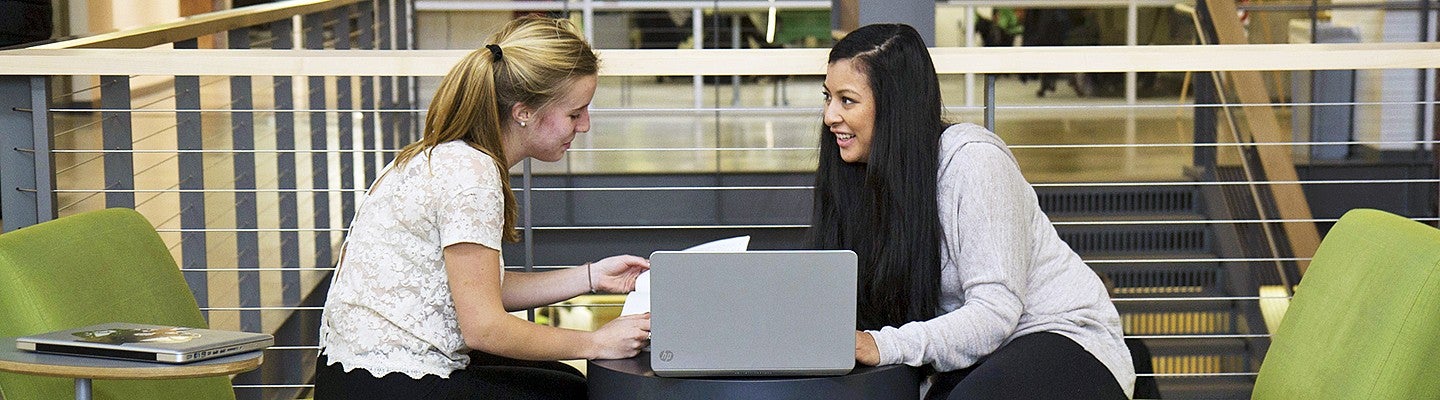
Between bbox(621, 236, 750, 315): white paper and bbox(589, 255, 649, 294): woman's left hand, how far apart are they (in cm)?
3

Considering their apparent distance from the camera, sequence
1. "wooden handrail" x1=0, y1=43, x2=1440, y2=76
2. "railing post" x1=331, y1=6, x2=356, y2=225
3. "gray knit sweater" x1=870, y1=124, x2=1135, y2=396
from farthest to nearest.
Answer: "railing post" x1=331, y1=6, x2=356, y2=225 → "wooden handrail" x1=0, y1=43, x2=1440, y2=76 → "gray knit sweater" x1=870, y1=124, x2=1135, y2=396

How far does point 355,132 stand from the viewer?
550 cm

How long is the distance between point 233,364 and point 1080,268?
103 centimetres

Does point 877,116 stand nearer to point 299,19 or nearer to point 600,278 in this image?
point 600,278

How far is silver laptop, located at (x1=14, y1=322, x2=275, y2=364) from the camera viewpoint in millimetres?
Result: 1458

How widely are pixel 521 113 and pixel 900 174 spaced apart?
1.55ft

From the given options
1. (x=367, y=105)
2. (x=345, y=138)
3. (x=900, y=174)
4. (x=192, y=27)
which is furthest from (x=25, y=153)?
(x=367, y=105)

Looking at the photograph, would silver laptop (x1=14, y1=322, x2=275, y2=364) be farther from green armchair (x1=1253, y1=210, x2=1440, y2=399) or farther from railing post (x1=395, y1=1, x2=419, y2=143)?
railing post (x1=395, y1=1, x2=419, y2=143)

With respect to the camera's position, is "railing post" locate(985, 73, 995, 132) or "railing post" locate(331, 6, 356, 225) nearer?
"railing post" locate(985, 73, 995, 132)

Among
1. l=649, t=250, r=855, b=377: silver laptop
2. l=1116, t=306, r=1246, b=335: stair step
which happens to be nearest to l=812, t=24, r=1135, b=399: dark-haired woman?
l=649, t=250, r=855, b=377: silver laptop

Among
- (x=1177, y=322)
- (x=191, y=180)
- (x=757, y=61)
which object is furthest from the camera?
(x=1177, y=322)

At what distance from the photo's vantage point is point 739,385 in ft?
4.78

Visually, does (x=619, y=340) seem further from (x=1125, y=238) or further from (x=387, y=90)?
(x=387, y=90)

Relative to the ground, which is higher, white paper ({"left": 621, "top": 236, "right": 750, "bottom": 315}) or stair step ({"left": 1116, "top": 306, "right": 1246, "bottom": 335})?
white paper ({"left": 621, "top": 236, "right": 750, "bottom": 315})
